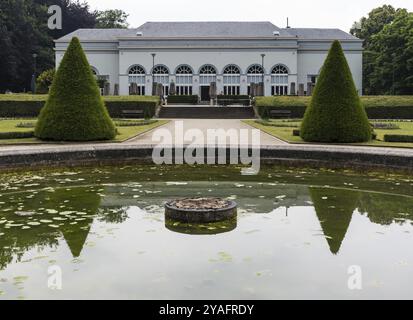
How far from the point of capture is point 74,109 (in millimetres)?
18094

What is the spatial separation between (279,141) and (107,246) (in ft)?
41.7

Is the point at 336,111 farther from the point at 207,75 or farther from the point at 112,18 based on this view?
the point at 112,18

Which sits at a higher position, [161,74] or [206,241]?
[161,74]

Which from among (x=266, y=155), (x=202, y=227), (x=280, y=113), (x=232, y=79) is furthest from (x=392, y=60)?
(x=202, y=227)

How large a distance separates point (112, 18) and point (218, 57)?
109 ft

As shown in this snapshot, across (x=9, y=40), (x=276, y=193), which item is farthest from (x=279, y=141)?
(x=9, y=40)

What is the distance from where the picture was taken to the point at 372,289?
574 cm

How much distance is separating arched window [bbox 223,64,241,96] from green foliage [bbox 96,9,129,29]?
3198 cm

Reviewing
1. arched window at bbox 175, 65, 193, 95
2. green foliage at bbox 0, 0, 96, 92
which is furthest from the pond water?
green foliage at bbox 0, 0, 96, 92

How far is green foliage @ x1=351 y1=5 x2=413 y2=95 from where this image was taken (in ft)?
165

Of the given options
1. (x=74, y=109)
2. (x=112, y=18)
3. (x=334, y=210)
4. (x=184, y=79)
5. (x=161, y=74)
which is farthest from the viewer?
(x=112, y=18)

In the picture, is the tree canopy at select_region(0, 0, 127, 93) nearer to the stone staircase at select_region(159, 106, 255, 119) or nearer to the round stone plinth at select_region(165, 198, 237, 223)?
the stone staircase at select_region(159, 106, 255, 119)

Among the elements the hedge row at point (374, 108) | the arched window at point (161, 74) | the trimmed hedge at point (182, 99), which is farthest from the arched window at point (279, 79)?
the hedge row at point (374, 108)

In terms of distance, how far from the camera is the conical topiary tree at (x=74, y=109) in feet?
59.4
